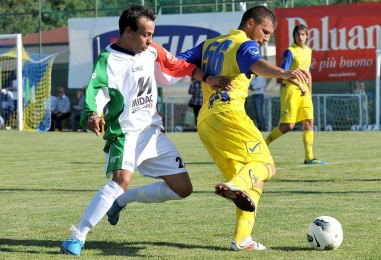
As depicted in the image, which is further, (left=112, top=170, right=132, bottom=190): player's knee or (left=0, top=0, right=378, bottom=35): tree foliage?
(left=0, top=0, right=378, bottom=35): tree foliage

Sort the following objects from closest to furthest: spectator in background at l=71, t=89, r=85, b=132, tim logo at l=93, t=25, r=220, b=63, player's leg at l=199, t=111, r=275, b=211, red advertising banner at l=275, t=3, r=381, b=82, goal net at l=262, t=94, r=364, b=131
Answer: player's leg at l=199, t=111, r=275, b=211
red advertising banner at l=275, t=3, r=381, b=82
goal net at l=262, t=94, r=364, b=131
tim logo at l=93, t=25, r=220, b=63
spectator in background at l=71, t=89, r=85, b=132

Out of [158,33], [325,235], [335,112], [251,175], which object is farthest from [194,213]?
[158,33]

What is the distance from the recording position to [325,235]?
6.37 meters

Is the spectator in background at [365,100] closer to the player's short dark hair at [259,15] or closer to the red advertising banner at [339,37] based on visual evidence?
the red advertising banner at [339,37]

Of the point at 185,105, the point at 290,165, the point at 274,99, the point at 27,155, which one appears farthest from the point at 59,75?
the point at 290,165

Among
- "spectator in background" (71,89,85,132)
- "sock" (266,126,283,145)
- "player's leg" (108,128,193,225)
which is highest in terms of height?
"player's leg" (108,128,193,225)

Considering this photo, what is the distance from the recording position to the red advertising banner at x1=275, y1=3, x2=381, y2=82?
2652 centimetres

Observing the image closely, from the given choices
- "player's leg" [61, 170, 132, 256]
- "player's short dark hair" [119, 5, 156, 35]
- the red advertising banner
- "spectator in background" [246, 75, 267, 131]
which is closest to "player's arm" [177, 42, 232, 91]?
"player's short dark hair" [119, 5, 156, 35]

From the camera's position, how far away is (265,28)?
6820 millimetres

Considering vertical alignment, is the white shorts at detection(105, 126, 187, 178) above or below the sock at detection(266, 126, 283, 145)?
above

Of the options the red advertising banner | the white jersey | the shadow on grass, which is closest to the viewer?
the white jersey

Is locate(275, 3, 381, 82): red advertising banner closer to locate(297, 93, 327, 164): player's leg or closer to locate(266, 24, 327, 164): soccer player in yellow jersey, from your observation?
locate(266, 24, 327, 164): soccer player in yellow jersey

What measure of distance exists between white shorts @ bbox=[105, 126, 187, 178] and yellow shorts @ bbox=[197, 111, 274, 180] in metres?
0.33

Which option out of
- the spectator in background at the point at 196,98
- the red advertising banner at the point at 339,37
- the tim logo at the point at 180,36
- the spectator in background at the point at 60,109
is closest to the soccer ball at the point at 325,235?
the spectator in background at the point at 196,98
